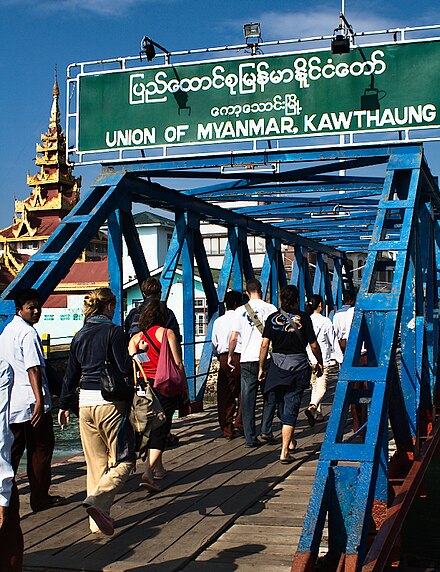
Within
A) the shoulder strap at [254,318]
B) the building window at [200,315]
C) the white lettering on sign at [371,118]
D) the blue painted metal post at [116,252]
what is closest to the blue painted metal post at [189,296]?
the blue painted metal post at [116,252]

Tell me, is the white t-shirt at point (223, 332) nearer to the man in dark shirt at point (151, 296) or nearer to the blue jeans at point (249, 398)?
the blue jeans at point (249, 398)

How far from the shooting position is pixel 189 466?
8.27m

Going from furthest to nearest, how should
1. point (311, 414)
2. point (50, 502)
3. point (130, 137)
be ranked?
point (311, 414) → point (130, 137) → point (50, 502)

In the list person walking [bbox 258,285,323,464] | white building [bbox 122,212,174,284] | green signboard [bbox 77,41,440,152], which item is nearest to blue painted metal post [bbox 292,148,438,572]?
person walking [bbox 258,285,323,464]

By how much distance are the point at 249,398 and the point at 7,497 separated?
5175 mm

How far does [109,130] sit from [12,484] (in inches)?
240

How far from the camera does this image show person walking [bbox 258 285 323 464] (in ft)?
27.3

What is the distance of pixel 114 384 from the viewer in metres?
5.99

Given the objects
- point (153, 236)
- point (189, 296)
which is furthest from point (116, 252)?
point (153, 236)

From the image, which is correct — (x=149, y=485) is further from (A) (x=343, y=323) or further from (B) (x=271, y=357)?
(A) (x=343, y=323)

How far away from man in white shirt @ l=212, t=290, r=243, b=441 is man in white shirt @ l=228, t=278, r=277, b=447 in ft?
1.32

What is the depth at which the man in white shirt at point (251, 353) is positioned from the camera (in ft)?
30.1

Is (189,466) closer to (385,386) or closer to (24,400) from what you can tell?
(24,400)

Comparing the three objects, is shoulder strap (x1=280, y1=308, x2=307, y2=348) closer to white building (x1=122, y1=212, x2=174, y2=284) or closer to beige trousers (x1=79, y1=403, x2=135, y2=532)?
beige trousers (x1=79, y1=403, x2=135, y2=532)
